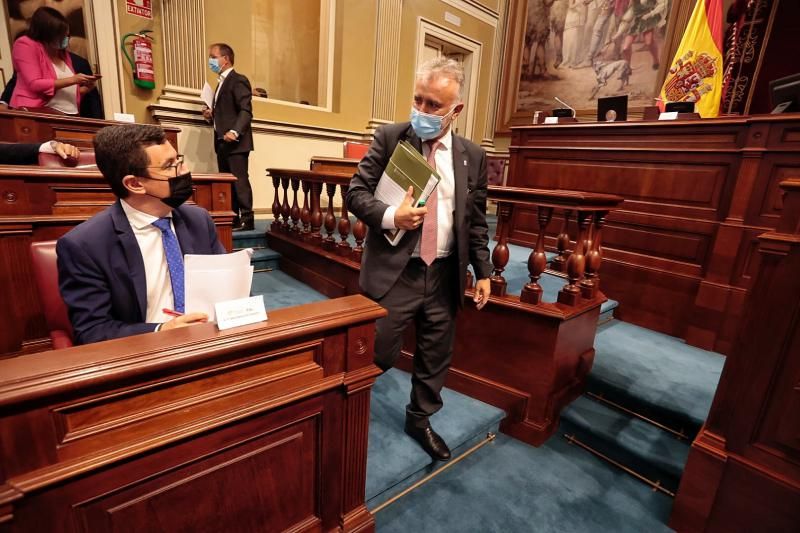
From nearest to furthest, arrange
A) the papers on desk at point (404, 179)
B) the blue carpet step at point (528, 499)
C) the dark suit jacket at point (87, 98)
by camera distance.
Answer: the papers on desk at point (404, 179) → the blue carpet step at point (528, 499) → the dark suit jacket at point (87, 98)

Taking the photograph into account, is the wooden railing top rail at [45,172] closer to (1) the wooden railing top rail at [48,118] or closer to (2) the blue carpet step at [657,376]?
(1) the wooden railing top rail at [48,118]

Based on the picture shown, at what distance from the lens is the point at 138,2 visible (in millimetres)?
3947

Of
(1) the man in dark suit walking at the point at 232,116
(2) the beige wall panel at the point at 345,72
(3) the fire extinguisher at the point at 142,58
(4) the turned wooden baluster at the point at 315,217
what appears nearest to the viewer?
(4) the turned wooden baluster at the point at 315,217

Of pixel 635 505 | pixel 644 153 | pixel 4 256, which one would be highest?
pixel 644 153

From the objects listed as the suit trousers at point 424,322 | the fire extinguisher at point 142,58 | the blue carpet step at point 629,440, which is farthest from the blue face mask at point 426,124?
the fire extinguisher at point 142,58

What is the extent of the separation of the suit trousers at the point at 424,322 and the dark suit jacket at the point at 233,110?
9.58 feet

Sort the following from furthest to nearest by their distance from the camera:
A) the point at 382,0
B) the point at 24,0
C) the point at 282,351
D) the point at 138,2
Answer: the point at 382,0, the point at 24,0, the point at 138,2, the point at 282,351

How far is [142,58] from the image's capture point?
403cm

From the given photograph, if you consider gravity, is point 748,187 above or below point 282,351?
above

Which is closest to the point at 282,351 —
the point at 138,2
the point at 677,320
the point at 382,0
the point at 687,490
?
the point at 687,490

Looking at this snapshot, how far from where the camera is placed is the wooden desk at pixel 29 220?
185 centimetres

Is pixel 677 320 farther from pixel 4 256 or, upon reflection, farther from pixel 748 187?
pixel 4 256

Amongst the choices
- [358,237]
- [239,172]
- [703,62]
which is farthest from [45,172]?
[703,62]

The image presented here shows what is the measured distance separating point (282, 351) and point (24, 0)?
5.97 metres
